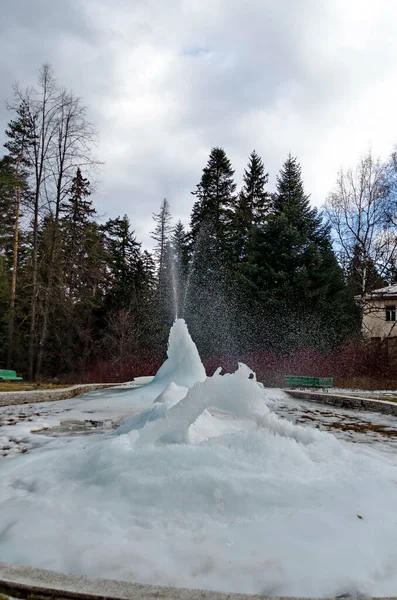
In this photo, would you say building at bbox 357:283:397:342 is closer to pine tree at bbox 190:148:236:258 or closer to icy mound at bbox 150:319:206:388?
pine tree at bbox 190:148:236:258

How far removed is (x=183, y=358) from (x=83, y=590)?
30.9 feet

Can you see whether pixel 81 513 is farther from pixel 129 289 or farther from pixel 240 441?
pixel 129 289

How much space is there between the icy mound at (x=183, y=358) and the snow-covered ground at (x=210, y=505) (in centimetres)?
526

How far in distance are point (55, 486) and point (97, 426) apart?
334 cm

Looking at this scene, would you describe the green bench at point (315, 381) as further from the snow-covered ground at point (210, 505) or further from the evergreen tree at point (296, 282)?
the snow-covered ground at point (210, 505)

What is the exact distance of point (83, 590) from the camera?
1.84m

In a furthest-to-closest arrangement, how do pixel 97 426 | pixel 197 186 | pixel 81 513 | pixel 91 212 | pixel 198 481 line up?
pixel 197 186
pixel 91 212
pixel 97 426
pixel 198 481
pixel 81 513

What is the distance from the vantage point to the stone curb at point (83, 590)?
5.96ft

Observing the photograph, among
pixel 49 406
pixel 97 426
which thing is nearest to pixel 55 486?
pixel 97 426

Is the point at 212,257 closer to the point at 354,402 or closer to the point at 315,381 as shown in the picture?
the point at 315,381

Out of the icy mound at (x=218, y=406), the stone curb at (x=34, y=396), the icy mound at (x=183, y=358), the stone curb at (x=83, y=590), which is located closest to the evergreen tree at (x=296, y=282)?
the icy mound at (x=183, y=358)

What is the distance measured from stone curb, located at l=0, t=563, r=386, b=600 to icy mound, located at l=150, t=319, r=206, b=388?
344 inches

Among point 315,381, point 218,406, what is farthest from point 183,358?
point 218,406

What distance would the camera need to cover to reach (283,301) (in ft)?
76.5
